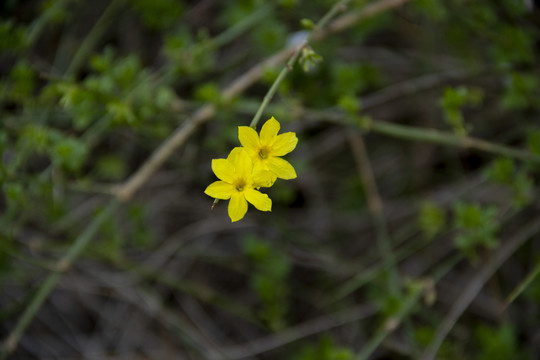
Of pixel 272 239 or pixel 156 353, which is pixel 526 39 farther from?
pixel 156 353

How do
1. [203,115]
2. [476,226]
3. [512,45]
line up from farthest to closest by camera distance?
[512,45] → [203,115] → [476,226]

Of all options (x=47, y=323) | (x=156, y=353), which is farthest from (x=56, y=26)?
(x=156, y=353)

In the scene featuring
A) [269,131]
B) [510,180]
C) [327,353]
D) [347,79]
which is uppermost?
[347,79]

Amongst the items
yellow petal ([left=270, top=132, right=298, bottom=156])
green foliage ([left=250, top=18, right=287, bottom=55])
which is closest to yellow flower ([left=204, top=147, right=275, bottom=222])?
yellow petal ([left=270, top=132, right=298, bottom=156])

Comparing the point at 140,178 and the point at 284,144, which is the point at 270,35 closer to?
the point at 140,178

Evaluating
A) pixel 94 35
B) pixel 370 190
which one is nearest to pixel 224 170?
pixel 370 190
